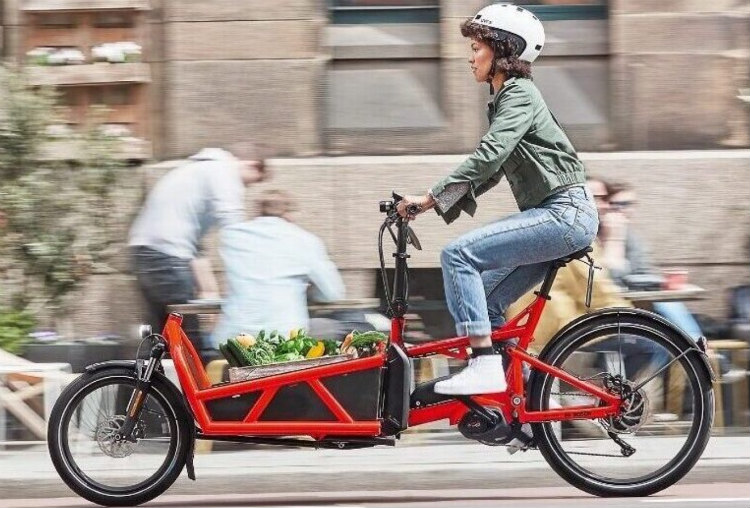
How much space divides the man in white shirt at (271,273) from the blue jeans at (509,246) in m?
2.73

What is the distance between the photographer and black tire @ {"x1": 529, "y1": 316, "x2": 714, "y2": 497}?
6.10 metres

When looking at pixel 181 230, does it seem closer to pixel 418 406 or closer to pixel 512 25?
pixel 418 406

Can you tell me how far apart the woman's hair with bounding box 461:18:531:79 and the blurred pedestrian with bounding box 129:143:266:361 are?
11.8ft

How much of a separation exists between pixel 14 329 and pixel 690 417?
4453 mm

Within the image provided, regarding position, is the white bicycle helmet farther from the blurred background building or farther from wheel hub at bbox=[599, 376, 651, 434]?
the blurred background building

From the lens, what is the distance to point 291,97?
32.2 feet

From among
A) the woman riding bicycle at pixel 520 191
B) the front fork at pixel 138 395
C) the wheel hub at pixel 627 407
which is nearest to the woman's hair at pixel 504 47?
the woman riding bicycle at pixel 520 191

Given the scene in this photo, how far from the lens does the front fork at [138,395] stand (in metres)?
6.12

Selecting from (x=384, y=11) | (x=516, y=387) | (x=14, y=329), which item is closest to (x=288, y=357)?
(x=516, y=387)

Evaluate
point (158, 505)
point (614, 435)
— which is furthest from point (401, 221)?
point (158, 505)

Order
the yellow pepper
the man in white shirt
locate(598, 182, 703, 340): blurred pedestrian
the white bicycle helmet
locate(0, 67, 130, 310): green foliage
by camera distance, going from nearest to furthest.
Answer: the white bicycle helmet
the yellow pepper
locate(598, 182, 703, 340): blurred pedestrian
the man in white shirt
locate(0, 67, 130, 310): green foliage

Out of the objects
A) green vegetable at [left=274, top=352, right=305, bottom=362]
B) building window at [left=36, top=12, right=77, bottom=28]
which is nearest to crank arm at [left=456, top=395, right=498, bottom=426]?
green vegetable at [left=274, top=352, right=305, bottom=362]

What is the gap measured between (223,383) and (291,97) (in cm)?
394

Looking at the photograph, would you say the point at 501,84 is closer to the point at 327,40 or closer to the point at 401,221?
the point at 401,221
